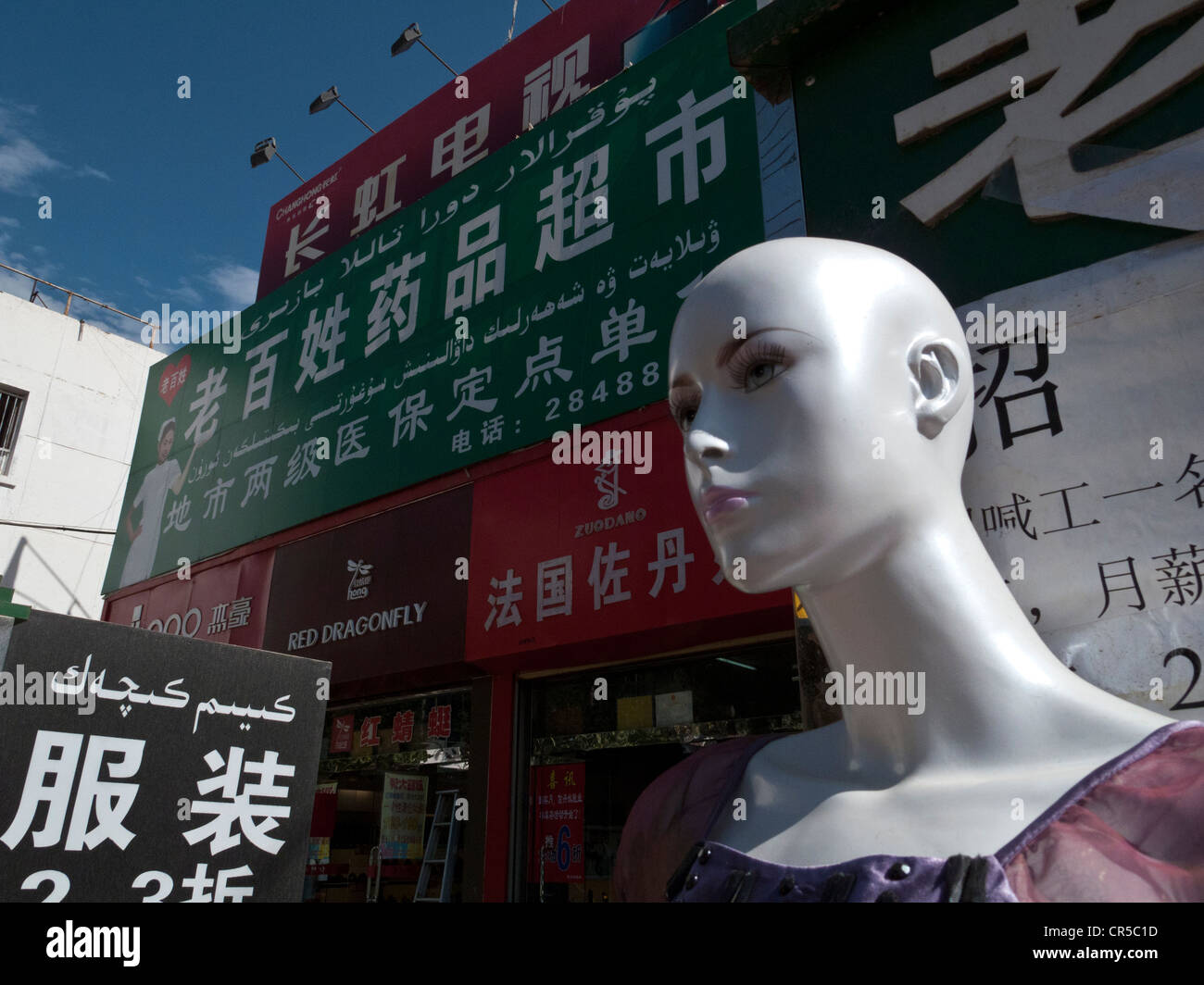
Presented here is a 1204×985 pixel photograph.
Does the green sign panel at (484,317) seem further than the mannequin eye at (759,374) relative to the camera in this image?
Yes

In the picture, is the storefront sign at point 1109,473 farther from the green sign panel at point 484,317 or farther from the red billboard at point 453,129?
the red billboard at point 453,129

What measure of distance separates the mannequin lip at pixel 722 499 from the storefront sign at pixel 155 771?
4.63 ft

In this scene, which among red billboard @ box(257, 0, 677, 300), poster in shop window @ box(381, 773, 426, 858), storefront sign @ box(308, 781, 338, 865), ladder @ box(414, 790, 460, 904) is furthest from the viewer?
storefront sign @ box(308, 781, 338, 865)

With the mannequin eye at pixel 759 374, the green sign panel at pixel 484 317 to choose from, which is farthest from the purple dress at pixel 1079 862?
the green sign panel at pixel 484 317

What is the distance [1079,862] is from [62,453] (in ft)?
43.2

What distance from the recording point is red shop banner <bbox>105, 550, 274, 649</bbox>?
275 inches

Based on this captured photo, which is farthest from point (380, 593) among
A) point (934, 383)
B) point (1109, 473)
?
point (934, 383)

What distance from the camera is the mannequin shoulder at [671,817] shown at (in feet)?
5.22

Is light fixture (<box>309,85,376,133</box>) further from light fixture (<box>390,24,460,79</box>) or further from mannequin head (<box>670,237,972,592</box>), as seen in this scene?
mannequin head (<box>670,237,972,592</box>)

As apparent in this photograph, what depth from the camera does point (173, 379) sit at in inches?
356

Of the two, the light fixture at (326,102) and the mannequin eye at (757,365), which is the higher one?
the light fixture at (326,102)

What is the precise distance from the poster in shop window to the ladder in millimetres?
122

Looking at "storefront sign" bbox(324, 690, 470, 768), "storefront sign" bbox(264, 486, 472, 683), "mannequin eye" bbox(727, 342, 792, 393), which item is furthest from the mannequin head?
"storefront sign" bbox(324, 690, 470, 768)
